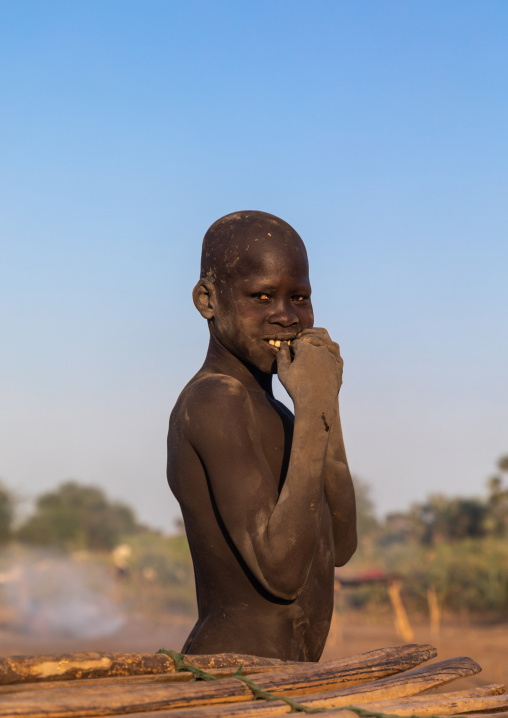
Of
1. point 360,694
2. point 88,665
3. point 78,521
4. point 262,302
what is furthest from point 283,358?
point 78,521

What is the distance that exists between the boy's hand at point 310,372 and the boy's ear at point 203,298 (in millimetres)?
362

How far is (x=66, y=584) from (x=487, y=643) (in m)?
21.3

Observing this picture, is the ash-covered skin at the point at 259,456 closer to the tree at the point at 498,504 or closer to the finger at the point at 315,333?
the finger at the point at 315,333

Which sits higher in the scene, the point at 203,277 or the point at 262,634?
the point at 203,277

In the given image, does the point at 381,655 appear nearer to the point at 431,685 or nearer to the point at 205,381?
the point at 431,685

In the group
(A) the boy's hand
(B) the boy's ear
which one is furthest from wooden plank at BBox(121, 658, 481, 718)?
(B) the boy's ear

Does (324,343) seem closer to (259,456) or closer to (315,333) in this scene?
(315,333)

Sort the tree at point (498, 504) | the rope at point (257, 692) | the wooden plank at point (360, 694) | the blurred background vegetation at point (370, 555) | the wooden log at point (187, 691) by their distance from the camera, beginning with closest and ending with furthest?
the wooden log at point (187, 691) → the wooden plank at point (360, 694) → the rope at point (257, 692) → the blurred background vegetation at point (370, 555) → the tree at point (498, 504)

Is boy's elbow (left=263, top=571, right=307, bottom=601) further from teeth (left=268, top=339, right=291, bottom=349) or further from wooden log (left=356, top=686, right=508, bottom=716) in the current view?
teeth (left=268, top=339, right=291, bottom=349)

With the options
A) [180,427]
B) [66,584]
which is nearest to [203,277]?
[180,427]

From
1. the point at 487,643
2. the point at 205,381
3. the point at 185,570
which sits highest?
the point at 185,570

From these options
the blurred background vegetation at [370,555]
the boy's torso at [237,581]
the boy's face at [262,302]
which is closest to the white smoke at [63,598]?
the blurred background vegetation at [370,555]

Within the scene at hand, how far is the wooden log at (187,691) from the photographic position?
1808mm

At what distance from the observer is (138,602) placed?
104 ft
